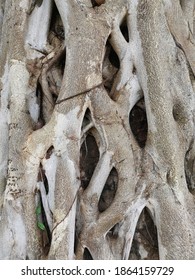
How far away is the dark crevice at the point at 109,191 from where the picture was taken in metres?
1.61

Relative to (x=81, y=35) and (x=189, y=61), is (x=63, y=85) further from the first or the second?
(x=189, y=61)

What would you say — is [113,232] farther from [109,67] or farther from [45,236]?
[109,67]

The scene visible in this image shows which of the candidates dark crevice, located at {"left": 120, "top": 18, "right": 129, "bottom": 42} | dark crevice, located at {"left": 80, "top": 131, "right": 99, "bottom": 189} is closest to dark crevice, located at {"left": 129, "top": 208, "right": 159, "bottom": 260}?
dark crevice, located at {"left": 80, "top": 131, "right": 99, "bottom": 189}

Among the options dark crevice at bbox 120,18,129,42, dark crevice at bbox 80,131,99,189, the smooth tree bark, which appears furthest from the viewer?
dark crevice at bbox 120,18,129,42

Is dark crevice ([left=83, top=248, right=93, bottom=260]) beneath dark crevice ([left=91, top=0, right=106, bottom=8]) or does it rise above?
beneath

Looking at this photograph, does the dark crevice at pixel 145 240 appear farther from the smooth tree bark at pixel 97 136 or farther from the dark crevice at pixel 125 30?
the dark crevice at pixel 125 30

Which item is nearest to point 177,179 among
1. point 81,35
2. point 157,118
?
point 157,118

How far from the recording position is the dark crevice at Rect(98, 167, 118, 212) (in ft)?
5.28

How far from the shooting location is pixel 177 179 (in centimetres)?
154

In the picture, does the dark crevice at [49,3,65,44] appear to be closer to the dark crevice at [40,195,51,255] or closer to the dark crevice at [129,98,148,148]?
the dark crevice at [129,98,148,148]

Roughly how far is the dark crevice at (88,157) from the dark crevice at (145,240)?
289mm

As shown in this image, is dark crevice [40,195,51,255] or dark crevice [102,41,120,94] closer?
dark crevice [40,195,51,255]

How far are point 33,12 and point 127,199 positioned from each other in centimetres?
99

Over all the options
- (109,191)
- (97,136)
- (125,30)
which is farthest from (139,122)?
(125,30)
